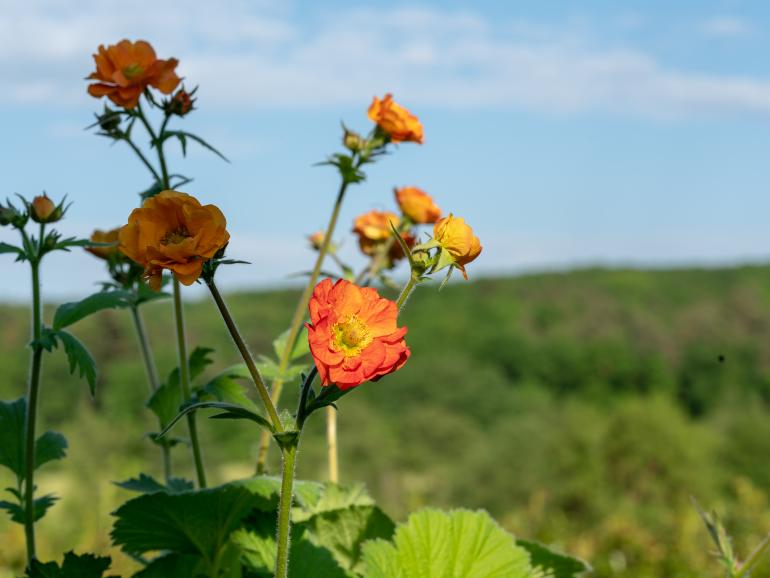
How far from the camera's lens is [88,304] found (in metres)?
1.63

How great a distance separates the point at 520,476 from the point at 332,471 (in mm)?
37581

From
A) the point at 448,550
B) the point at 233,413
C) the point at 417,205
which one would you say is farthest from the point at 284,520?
the point at 417,205

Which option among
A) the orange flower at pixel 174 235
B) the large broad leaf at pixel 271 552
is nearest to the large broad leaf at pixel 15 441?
the large broad leaf at pixel 271 552

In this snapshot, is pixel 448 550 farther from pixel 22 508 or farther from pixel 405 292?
pixel 22 508

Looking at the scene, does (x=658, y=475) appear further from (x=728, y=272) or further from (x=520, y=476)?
(x=728, y=272)

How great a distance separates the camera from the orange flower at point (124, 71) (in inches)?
67.0

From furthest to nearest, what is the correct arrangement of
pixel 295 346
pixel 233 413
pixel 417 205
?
pixel 417 205 < pixel 295 346 < pixel 233 413

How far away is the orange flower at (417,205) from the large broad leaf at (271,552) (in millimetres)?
853

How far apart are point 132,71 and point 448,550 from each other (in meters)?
0.97

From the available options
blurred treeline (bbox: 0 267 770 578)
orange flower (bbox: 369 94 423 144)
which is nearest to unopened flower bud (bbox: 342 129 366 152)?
orange flower (bbox: 369 94 423 144)

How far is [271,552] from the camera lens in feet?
4.71

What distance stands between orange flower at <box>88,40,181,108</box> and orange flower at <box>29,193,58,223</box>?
0.22 meters

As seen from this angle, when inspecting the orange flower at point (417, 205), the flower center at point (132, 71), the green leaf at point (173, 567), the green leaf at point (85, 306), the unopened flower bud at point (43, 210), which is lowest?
the green leaf at point (173, 567)

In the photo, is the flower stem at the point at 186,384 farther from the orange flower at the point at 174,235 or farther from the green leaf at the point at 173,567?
the orange flower at the point at 174,235
